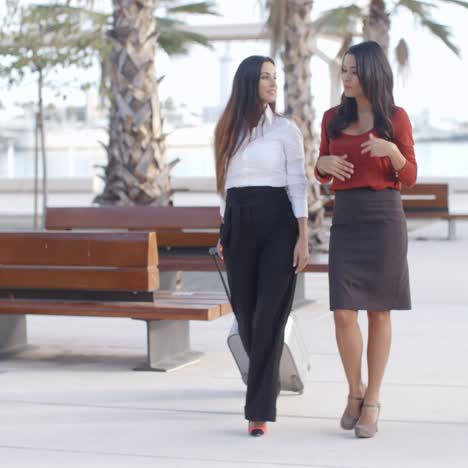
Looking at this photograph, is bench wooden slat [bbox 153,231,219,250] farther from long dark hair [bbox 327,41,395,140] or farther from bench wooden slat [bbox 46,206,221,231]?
long dark hair [bbox 327,41,395,140]

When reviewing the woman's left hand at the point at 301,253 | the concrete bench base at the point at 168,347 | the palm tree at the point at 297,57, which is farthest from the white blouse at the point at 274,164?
the palm tree at the point at 297,57

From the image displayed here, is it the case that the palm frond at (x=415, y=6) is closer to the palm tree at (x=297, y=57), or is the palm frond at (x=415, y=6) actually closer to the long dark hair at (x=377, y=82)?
the palm tree at (x=297, y=57)

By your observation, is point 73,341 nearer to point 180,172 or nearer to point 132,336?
point 132,336

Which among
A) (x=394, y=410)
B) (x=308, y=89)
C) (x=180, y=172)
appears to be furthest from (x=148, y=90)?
(x=180, y=172)

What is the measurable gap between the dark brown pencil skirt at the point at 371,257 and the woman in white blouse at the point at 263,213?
0.63 ft

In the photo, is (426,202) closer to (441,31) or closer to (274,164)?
(441,31)

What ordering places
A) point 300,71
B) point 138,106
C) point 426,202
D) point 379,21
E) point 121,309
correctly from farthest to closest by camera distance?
point 379,21, point 426,202, point 300,71, point 138,106, point 121,309

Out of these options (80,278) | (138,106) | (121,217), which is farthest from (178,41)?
(80,278)

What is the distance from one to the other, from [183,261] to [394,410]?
11.1 ft

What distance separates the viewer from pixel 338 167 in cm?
480

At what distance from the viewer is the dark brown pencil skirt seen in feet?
15.8

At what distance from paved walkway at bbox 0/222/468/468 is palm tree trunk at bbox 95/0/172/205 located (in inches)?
161

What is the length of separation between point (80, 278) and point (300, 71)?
8707 millimetres

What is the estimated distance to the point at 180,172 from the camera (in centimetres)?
3581
